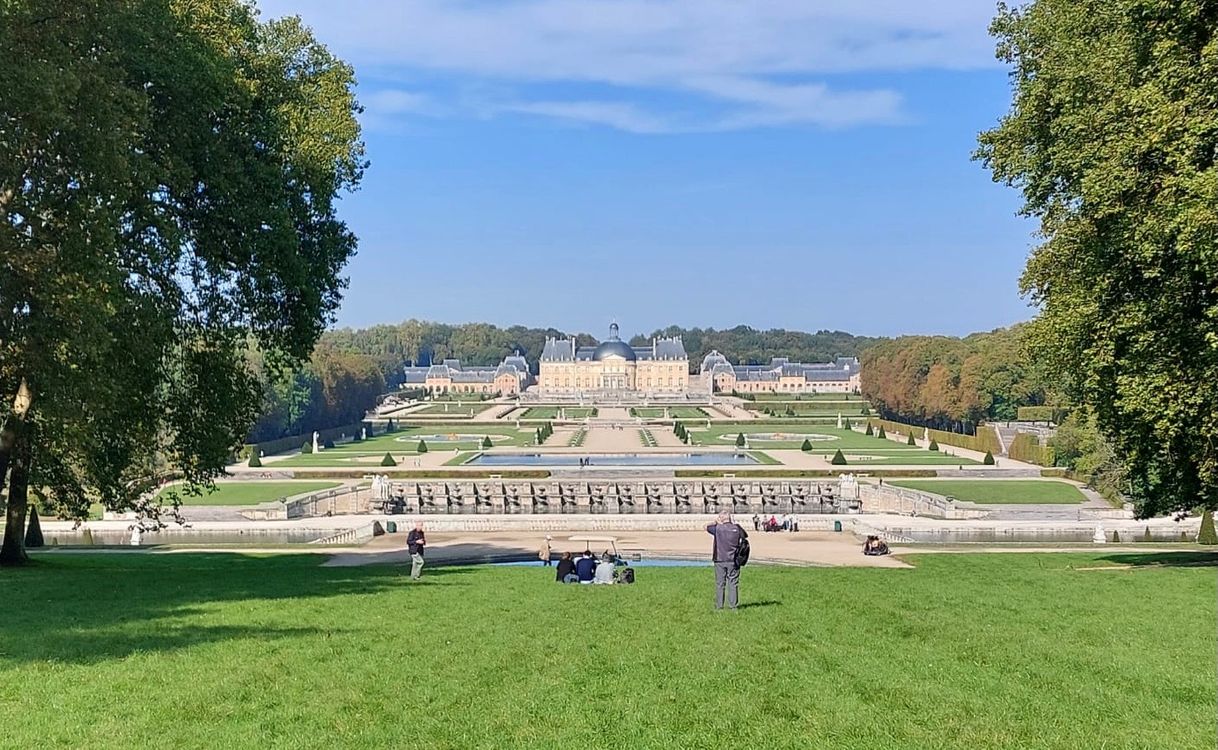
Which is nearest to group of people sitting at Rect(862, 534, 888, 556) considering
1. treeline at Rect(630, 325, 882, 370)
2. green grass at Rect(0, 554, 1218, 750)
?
green grass at Rect(0, 554, 1218, 750)

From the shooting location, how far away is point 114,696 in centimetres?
574

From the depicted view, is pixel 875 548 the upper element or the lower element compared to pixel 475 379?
lower

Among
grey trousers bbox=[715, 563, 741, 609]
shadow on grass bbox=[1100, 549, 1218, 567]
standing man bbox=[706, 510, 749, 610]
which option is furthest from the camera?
shadow on grass bbox=[1100, 549, 1218, 567]

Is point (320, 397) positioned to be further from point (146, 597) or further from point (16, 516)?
point (146, 597)

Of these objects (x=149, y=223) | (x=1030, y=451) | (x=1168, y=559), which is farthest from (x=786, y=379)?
(x=149, y=223)

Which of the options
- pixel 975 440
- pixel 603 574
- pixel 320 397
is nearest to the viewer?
pixel 603 574

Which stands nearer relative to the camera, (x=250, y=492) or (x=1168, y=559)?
(x=1168, y=559)

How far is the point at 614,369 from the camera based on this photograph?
452 feet

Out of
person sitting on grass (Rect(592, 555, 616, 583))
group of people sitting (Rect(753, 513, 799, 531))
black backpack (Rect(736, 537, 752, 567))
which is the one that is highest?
black backpack (Rect(736, 537, 752, 567))

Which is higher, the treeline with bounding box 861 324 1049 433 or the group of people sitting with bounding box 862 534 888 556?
the treeline with bounding box 861 324 1049 433

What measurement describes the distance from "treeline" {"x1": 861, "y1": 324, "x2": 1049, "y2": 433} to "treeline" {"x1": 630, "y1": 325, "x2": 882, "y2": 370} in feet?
285

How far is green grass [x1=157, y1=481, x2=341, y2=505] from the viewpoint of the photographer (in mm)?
32125

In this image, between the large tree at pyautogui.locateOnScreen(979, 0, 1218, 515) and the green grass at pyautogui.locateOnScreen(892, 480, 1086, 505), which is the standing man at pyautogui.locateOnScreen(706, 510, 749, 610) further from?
the green grass at pyautogui.locateOnScreen(892, 480, 1086, 505)

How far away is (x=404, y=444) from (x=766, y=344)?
12123cm
